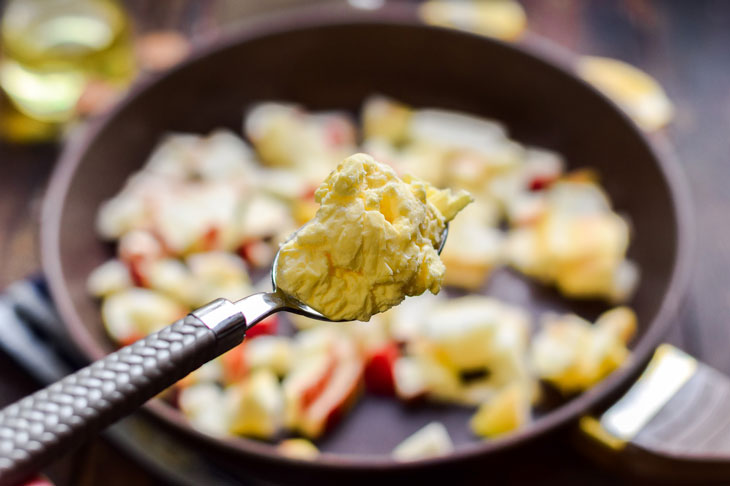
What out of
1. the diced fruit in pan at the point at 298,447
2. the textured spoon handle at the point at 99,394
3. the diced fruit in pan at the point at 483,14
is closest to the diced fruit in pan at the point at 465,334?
the diced fruit in pan at the point at 298,447

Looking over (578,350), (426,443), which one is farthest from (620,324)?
(426,443)

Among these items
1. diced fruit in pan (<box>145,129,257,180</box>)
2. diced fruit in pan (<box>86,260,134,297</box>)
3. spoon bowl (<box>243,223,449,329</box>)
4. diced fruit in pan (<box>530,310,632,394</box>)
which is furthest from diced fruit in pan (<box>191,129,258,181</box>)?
spoon bowl (<box>243,223,449,329</box>)

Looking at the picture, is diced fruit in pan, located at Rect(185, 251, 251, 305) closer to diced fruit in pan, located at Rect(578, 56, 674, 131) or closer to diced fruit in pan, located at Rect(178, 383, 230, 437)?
diced fruit in pan, located at Rect(178, 383, 230, 437)

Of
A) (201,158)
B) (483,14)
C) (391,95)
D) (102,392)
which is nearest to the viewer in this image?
(102,392)

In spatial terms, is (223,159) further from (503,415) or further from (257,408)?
(503,415)

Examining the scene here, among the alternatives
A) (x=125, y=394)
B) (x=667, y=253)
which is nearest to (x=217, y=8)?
(x=667, y=253)

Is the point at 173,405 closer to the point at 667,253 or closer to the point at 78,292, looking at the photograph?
the point at 78,292

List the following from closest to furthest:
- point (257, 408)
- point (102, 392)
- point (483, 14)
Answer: point (102, 392) → point (257, 408) → point (483, 14)
